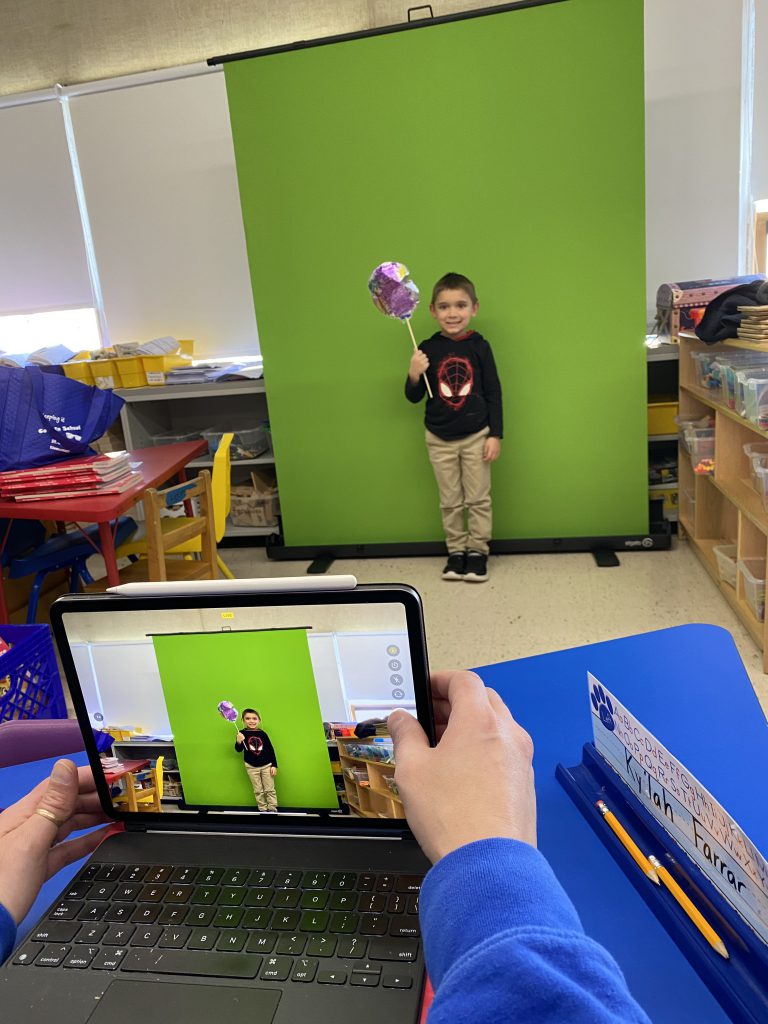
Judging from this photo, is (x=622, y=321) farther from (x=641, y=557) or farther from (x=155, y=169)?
(x=155, y=169)

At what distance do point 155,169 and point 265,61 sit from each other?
4.03 ft

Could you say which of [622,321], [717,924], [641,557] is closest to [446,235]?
[622,321]

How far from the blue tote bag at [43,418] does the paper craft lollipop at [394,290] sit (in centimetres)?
126

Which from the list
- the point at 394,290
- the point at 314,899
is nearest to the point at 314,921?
the point at 314,899

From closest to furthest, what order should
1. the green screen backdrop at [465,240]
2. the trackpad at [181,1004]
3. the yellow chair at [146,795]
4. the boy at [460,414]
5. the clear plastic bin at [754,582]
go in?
1. the trackpad at [181,1004]
2. the yellow chair at [146,795]
3. the clear plastic bin at [754,582]
4. the green screen backdrop at [465,240]
5. the boy at [460,414]

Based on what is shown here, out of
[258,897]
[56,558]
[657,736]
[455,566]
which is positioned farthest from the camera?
[455,566]

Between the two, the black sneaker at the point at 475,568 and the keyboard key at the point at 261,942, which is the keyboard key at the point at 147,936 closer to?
the keyboard key at the point at 261,942

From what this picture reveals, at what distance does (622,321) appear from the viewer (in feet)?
12.1

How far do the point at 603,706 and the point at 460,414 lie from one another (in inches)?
117

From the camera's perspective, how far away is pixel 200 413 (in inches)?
200

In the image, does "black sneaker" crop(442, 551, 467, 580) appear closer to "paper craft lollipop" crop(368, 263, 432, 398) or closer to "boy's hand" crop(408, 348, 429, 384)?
"boy's hand" crop(408, 348, 429, 384)

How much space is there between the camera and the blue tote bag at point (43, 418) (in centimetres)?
296

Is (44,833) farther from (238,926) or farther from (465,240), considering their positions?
(465,240)

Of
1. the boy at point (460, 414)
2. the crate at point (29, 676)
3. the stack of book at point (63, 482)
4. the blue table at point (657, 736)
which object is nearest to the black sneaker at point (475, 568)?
the boy at point (460, 414)
